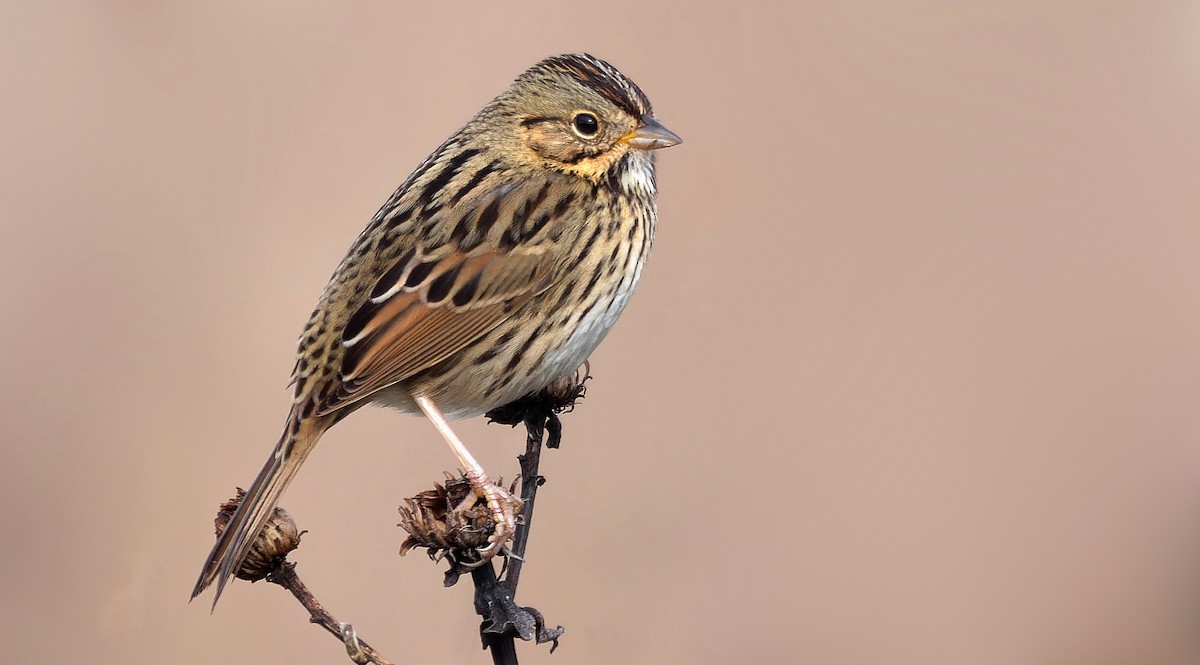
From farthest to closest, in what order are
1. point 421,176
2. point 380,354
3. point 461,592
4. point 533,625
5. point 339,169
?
1. point 339,169
2. point 461,592
3. point 421,176
4. point 380,354
5. point 533,625

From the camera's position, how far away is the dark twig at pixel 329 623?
2.68 m

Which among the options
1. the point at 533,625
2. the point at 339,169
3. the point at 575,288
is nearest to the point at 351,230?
the point at 339,169

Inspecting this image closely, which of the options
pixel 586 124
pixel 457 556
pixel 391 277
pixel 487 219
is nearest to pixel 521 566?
pixel 457 556

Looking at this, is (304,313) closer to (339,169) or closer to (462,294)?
(339,169)

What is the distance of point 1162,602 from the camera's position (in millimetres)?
5297

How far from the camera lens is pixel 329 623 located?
2.81m

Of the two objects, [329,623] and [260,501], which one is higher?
[260,501]

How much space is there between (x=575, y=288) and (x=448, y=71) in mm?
1981

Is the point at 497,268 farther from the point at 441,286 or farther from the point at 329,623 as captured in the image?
the point at 329,623

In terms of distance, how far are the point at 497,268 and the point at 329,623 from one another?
1.27m

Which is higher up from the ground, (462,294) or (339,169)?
(339,169)

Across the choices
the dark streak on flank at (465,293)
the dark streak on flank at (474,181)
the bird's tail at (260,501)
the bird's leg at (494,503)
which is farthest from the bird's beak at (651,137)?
the bird's tail at (260,501)

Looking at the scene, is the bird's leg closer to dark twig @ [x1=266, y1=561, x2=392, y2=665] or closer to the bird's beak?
dark twig @ [x1=266, y1=561, x2=392, y2=665]

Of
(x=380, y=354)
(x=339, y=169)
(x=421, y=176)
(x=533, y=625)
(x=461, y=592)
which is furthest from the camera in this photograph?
(x=339, y=169)
